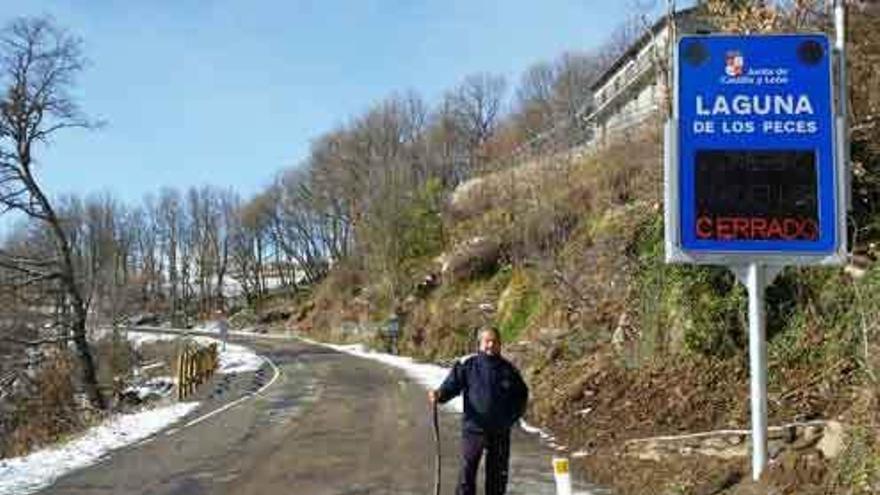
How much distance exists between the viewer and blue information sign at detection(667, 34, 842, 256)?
8547 mm

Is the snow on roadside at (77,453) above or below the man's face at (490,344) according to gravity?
below

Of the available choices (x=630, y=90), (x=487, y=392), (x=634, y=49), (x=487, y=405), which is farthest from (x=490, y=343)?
(x=630, y=90)

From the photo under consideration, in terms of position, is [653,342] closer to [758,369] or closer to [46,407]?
[758,369]

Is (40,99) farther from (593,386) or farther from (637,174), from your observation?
(593,386)

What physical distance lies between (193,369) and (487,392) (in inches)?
870

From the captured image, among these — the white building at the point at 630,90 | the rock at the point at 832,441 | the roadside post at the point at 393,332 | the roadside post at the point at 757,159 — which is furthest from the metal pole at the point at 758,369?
the roadside post at the point at 393,332

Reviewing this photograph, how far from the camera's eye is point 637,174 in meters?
24.6

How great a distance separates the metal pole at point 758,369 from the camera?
343 inches

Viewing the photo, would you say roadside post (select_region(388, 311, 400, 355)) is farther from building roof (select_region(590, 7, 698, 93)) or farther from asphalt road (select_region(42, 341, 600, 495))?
asphalt road (select_region(42, 341, 600, 495))

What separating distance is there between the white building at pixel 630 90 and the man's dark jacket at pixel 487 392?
1088 centimetres

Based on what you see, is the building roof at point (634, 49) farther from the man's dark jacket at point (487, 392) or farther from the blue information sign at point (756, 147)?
the man's dark jacket at point (487, 392)

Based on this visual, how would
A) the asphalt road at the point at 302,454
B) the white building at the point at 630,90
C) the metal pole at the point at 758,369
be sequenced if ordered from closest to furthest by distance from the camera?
1. the metal pole at the point at 758,369
2. the asphalt road at the point at 302,454
3. the white building at the point at 630,90

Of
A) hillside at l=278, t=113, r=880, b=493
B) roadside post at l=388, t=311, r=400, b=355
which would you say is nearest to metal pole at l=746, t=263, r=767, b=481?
hillside at l=278, t=113, r=880, b=493

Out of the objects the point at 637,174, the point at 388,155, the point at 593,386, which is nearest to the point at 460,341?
the point at 637,174
